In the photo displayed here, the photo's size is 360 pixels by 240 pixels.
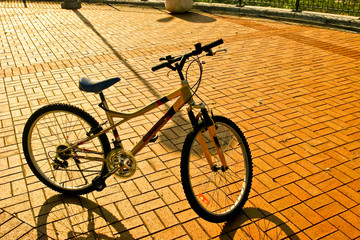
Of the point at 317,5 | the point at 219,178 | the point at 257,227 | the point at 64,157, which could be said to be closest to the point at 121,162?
the point at 64,157

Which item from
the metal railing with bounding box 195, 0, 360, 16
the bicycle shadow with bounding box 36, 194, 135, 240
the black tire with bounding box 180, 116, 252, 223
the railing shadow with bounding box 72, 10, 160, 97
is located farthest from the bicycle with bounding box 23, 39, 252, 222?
the metal railing with bounding box 195, 0, 360, 16

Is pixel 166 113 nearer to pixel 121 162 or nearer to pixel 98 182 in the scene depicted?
pixel 121 162

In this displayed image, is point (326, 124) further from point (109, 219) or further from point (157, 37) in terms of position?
point (157, 37)

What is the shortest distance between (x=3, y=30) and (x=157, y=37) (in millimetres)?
4309

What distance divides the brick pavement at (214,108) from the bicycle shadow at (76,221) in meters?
0.01

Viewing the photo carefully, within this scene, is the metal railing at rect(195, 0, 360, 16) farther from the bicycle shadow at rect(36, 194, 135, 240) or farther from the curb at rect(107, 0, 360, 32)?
the bicycle shadow at rect(36, 194, 135, 240)

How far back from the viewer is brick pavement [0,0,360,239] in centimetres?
322

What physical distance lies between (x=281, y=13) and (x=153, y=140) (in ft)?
31.0

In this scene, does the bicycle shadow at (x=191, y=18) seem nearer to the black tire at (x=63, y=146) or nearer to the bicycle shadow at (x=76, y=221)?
the black tire at (x=63, y=146)

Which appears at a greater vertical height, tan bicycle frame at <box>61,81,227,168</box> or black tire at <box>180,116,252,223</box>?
tan bicycle frame at <box>61,81,227,168</box>

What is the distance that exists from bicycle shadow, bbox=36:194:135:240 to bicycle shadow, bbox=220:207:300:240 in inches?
34.3

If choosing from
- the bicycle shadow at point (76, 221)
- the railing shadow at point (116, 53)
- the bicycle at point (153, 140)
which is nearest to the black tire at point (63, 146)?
the bicycle at point (153, 140)

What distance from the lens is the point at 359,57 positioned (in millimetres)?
7500

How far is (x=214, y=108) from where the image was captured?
5.31 m
